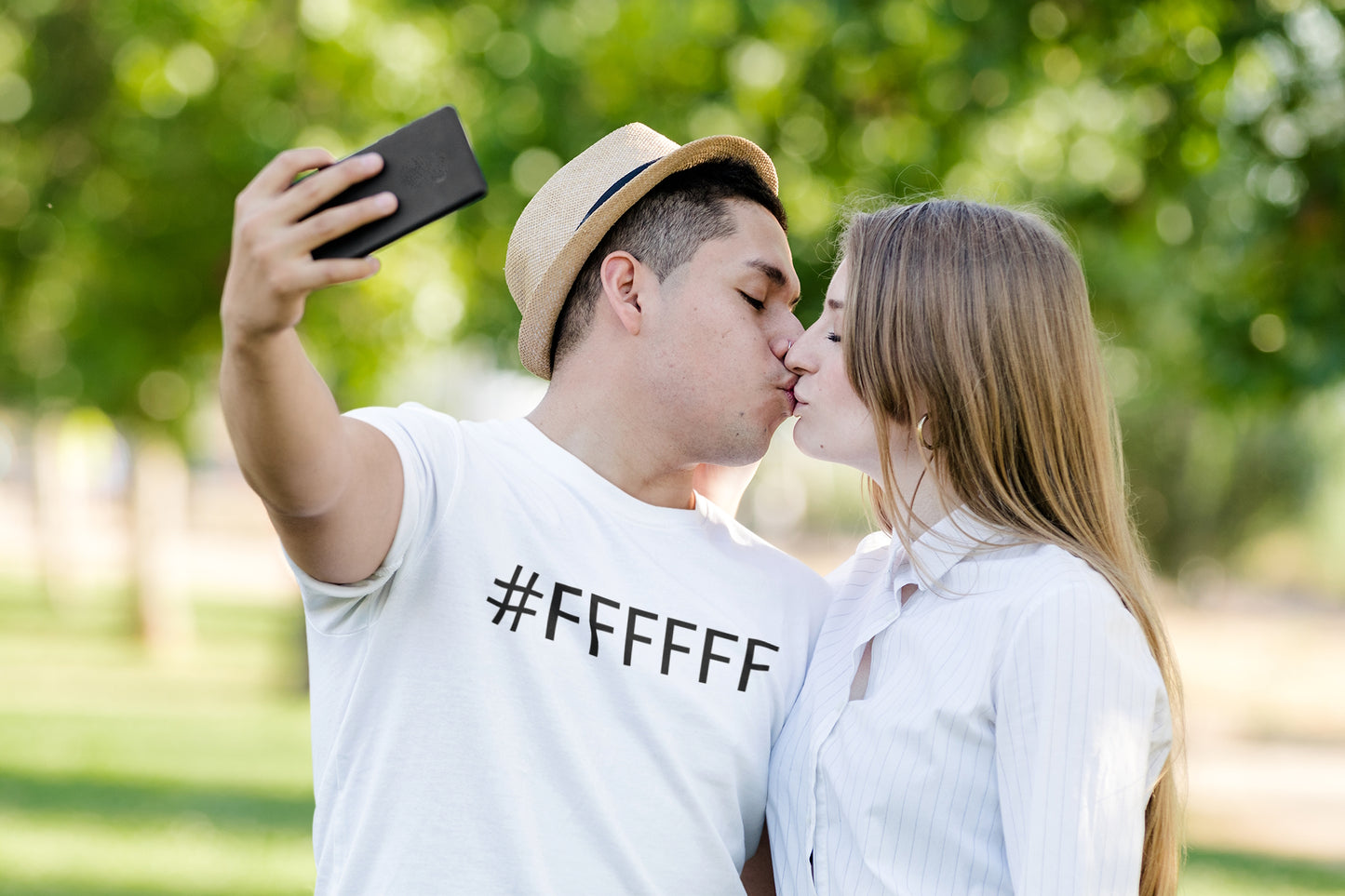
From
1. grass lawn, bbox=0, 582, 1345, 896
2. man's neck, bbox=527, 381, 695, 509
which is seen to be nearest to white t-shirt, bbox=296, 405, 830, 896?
man's neck, bbox=527, 381, 695, 509

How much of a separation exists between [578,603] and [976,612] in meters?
0.72

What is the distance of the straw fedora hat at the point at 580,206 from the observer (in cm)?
279

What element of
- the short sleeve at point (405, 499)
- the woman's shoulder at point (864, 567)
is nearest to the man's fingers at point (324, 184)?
the short sleeve at point (405, 499)

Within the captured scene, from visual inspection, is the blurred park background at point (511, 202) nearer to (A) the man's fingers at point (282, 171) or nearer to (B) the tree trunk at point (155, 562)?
(A) the man's fingers at point (282, 171)

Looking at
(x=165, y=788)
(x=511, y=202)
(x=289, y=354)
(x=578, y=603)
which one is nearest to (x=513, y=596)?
(x=578, y=603)

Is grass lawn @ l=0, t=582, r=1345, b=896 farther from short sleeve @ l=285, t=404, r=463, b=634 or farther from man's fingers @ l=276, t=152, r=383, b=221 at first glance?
man's fingers @ l=276, t=152, r=383, b=221

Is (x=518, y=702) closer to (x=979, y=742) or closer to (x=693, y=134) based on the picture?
(x=979, y=742)

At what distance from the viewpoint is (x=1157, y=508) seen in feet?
79.2

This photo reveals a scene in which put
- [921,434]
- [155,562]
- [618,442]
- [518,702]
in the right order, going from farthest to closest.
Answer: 1. [155,562]
2. [618,442]
3. [921,434]
4. [518,702]

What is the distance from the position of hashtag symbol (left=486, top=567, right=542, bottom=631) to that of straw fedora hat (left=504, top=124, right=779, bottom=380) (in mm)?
749

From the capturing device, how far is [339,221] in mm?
1663

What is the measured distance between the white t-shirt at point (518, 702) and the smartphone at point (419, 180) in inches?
21.0

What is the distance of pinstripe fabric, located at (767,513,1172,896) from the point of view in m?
2.02

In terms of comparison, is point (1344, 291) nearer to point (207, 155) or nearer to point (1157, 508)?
point (207, 155)
